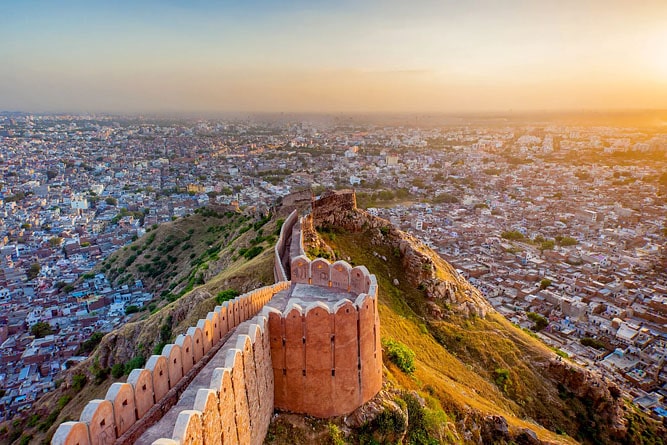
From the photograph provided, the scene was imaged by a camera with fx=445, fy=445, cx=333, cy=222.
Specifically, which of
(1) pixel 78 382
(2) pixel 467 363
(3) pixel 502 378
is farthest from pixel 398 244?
(1) pixel 78 382

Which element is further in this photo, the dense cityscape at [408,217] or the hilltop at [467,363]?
the dense cityscape at [408,217]

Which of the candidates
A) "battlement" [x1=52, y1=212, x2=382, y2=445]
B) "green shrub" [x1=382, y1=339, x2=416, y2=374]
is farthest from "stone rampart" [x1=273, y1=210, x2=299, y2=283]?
"green shrub" [x1=382, y1=339, x2=416, y2=374]

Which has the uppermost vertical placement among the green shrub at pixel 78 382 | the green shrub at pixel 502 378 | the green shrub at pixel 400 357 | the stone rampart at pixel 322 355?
the stone rampart at pixel 322 355

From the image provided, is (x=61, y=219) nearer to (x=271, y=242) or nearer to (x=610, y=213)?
Result: (x=271, y=242)

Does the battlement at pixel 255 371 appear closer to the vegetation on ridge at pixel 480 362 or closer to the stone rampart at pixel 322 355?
the stone rampart at pixel 322 355

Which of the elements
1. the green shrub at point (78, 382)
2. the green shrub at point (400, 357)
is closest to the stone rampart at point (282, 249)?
the green shrub at point (400, 357)

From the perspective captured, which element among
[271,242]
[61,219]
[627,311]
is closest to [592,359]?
[627,311]
